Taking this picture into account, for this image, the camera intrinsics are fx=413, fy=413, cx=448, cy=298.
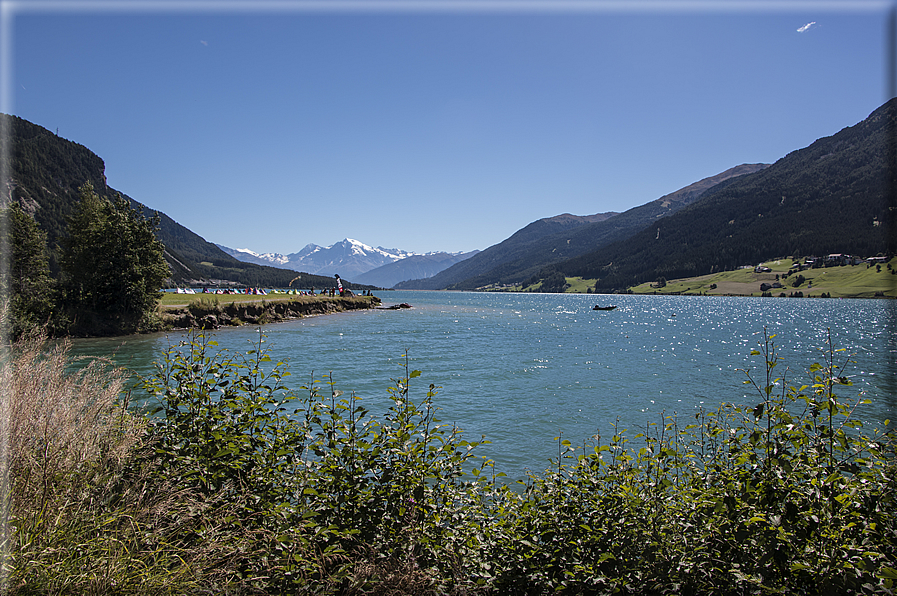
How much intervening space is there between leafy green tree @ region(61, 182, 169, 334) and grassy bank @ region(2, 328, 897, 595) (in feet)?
136

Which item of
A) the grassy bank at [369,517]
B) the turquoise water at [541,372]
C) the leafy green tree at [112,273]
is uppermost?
the leafy green tree at [112,273]

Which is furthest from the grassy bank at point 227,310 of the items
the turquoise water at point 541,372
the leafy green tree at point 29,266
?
the leafy green tree at point 29,266

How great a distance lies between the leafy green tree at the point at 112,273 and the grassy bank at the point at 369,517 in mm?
41462

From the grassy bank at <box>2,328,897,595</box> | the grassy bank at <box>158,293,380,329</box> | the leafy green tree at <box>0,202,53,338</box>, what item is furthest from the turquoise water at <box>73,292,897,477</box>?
the grassy bank at <box>158,293,380,329</box>

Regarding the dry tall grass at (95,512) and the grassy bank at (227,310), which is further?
the grassy bank at (227,310)

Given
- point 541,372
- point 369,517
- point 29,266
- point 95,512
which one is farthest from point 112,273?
point 369,517

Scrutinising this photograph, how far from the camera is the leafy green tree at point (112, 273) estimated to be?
125 ft

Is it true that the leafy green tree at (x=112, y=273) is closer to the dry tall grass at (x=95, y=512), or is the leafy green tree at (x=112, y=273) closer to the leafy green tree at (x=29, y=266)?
the leafy green tree at (x=29, y=266)

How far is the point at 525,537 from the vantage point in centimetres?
503

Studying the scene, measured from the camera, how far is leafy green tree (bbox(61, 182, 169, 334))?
3803 cm

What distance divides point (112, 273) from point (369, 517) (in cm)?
4608

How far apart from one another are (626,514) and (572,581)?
3.50ft

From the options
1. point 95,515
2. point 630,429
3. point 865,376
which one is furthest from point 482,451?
point 865,376

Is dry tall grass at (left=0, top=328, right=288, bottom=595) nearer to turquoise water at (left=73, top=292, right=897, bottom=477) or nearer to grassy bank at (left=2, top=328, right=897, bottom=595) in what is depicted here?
grassy bank at (left=2, top=328, right=897, bottom=595)
